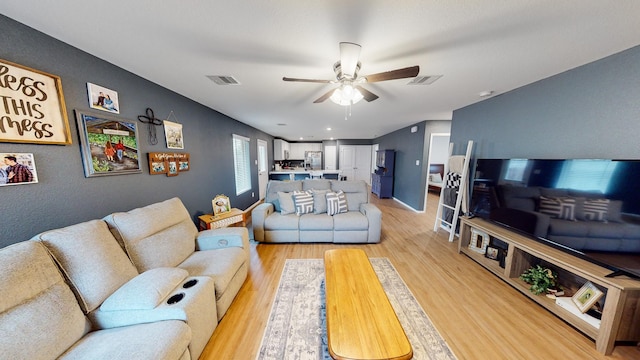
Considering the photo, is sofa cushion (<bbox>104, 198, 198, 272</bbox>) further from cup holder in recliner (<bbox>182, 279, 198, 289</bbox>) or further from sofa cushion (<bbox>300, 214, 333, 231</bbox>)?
sofa cushion (<bbox>300, 214, 333, 231</bbox>)

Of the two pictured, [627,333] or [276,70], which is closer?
[627,333]

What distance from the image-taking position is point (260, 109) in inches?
130

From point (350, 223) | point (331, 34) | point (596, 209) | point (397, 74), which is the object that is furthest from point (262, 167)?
point (596, 209)

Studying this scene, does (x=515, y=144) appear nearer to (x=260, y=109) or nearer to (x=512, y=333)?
(x=512, y=333)

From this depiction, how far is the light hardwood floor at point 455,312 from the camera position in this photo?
1.42 meters

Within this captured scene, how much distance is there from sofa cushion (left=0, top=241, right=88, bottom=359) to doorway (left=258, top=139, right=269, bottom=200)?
4598 millimetres

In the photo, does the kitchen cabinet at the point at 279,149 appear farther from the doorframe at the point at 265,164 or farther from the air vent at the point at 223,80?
the air vent at the point at 223,80

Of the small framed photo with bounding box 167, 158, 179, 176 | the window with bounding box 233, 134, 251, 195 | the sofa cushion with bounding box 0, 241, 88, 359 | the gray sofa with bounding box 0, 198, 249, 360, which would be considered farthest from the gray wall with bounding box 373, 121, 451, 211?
the sofa cushion with bounding box 0, 241, 88, 359

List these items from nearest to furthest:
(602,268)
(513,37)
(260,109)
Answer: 1. (513,37)
2. (602,268)
3. (260,109)

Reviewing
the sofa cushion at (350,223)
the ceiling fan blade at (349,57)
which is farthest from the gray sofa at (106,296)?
the ceiling fan blade at (349,57)

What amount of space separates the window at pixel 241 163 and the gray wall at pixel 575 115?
4.62 meters

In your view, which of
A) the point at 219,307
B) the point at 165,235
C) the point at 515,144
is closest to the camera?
the point at 219,307

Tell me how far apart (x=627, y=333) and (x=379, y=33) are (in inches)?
111

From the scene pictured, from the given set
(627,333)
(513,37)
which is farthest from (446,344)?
(513,37)
